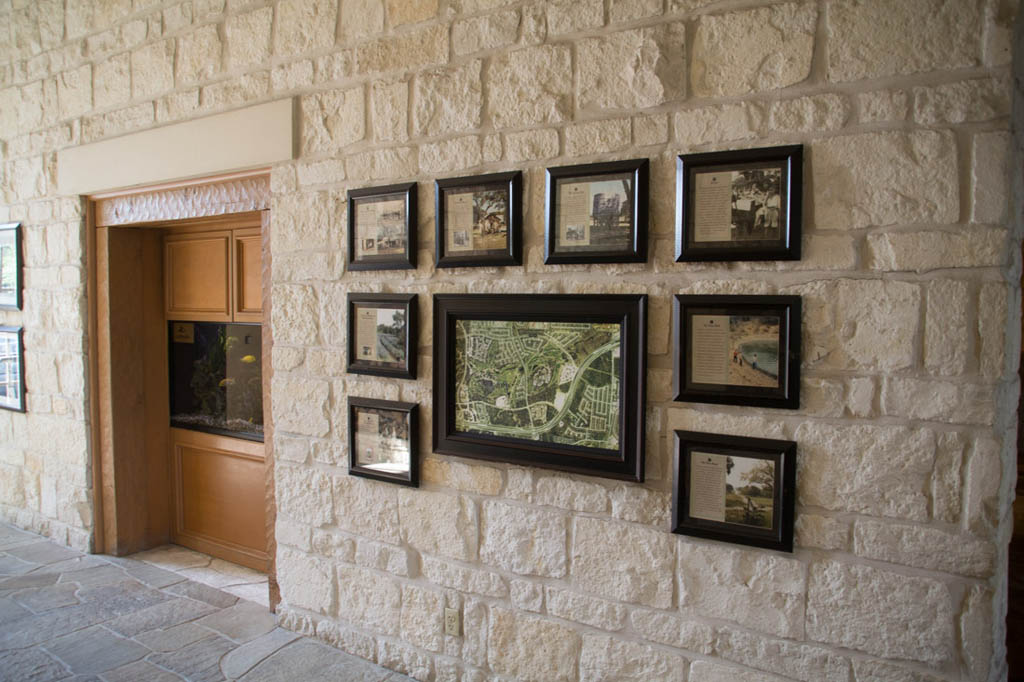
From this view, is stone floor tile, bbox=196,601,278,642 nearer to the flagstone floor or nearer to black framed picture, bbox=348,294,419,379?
the flagstone floor

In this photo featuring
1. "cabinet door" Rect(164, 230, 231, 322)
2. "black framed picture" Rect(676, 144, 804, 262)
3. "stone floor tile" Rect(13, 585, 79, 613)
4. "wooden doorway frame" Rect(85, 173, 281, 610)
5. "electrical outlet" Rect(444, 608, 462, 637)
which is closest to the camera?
"black framed picture" Rect(676, 144, 804, 262)

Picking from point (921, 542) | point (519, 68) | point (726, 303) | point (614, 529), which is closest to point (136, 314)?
point (519, 68)

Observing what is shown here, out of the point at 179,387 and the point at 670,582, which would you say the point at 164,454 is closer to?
the point at 179,387

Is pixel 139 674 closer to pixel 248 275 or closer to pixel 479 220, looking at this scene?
pixel 248 275

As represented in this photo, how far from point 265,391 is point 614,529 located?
182 centimetres

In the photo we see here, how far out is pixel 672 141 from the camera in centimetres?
186

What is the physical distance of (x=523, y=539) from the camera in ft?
7.04

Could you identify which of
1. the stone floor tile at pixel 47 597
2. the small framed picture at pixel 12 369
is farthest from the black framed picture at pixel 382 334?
the small framed picture at pixel 12 369

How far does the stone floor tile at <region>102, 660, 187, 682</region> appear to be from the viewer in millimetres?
2404

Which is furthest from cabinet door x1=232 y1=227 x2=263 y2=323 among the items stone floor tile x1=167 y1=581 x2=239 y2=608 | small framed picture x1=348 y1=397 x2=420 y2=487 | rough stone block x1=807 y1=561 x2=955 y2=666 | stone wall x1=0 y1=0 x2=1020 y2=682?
rough stone block x1=807 y1=561 x2=955 y2=666

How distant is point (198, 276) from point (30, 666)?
204 cm

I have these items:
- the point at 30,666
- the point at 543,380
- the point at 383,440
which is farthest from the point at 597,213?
the point at 30,666

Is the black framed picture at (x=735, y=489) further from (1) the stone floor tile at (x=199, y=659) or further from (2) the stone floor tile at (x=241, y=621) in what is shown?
(2) the stone floor tile at (x=241, y=621)

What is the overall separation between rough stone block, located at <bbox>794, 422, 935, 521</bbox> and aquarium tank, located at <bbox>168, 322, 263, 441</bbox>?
2.77 metres
